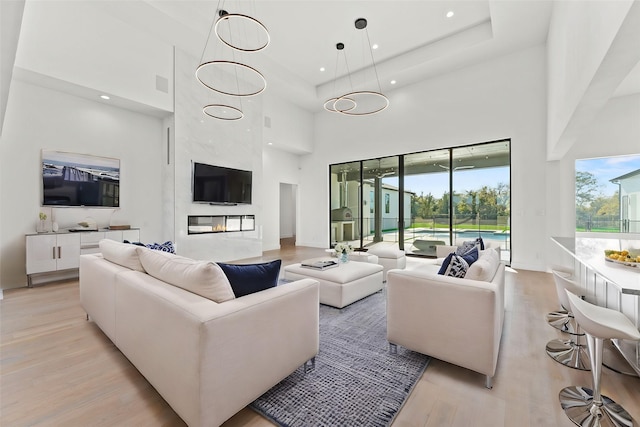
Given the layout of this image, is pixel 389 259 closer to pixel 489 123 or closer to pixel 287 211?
pixel 489 123

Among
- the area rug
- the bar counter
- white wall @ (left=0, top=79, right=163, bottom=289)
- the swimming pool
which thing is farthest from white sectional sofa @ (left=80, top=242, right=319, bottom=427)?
the swimming pool

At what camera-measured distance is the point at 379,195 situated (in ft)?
26.4

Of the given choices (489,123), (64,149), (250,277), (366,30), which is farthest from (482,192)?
(64,149)

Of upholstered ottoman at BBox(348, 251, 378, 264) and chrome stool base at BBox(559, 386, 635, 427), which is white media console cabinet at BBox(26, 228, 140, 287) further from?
chrome stool base at BBox(559, 386, 635, 427)

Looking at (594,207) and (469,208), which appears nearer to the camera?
(594,207)

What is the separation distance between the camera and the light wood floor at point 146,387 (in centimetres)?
159

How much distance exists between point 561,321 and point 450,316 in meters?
1.84

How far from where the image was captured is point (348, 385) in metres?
1.87

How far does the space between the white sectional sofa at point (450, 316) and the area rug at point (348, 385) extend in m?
0.23

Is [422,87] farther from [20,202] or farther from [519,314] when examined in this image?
[20,202]

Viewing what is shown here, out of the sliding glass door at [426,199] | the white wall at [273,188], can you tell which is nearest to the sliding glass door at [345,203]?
the sliding glass door at [426,199]

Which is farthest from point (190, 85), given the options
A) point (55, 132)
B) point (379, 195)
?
point (379, 195)

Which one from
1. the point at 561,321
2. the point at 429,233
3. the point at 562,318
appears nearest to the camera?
the point at 561,321

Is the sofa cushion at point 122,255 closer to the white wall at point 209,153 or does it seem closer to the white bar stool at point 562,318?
A: the white wall at point 209,153
